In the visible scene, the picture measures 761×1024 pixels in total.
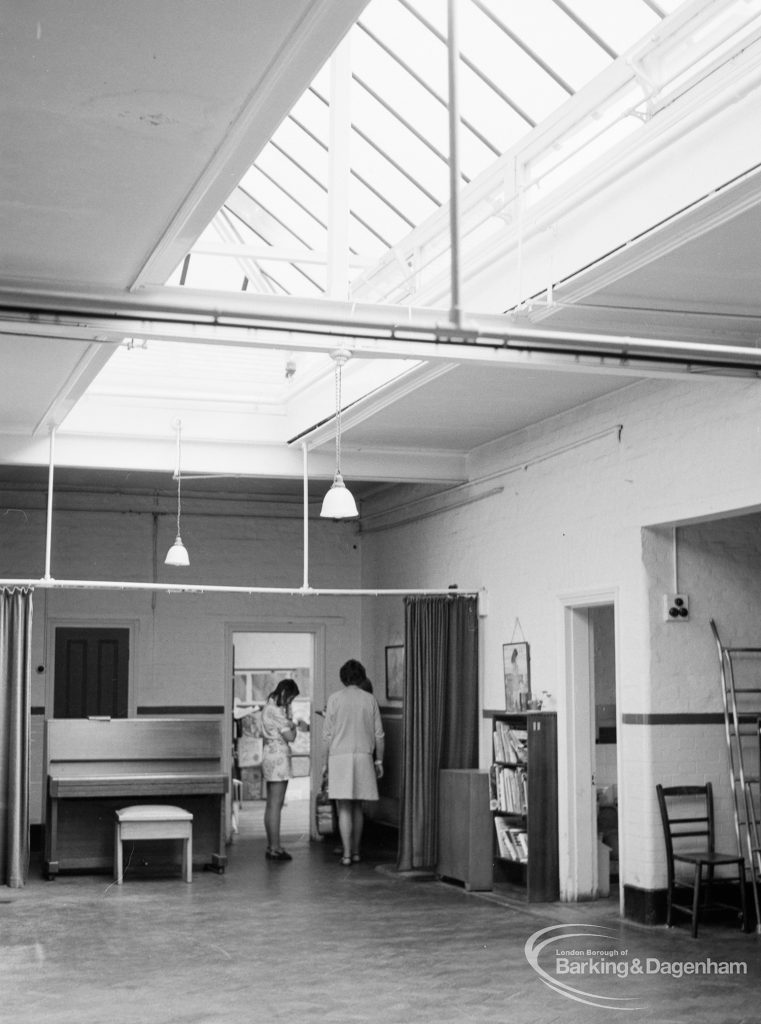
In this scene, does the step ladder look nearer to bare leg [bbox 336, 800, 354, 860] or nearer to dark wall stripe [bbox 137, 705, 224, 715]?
bare leg [bbox 336, 800, 354, 860]

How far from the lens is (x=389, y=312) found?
5922 millimetres

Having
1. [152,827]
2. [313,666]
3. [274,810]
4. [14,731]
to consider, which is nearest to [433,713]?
[274,810]

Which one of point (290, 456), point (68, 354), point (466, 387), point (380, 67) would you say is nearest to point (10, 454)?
point (290, 456)

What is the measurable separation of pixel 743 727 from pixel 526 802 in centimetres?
174

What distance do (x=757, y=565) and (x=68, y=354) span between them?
191 inches

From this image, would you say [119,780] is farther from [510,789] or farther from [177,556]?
[510,789]

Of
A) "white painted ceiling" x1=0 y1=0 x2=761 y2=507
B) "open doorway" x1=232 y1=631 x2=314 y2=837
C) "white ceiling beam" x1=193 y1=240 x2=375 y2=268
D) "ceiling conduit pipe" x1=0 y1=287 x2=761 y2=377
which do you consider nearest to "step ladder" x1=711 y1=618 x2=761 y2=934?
"white painted ceiling" x1=0 y1=0 x2=761 y2=507

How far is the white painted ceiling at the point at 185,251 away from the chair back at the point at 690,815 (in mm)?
2753

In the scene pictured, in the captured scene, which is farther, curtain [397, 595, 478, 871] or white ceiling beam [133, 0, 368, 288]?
curtain [397, 595, 478, 871]

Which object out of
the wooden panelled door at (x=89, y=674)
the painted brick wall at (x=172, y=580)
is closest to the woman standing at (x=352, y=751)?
the painted brick wall at (x=172, y=580)

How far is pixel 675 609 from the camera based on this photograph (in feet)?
27.9

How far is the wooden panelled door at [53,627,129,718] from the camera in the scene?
12961 millimetres

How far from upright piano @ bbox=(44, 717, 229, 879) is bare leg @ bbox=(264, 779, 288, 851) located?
1.89ft

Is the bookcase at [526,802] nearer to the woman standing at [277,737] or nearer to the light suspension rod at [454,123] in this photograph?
the woman standing at [277,737]
